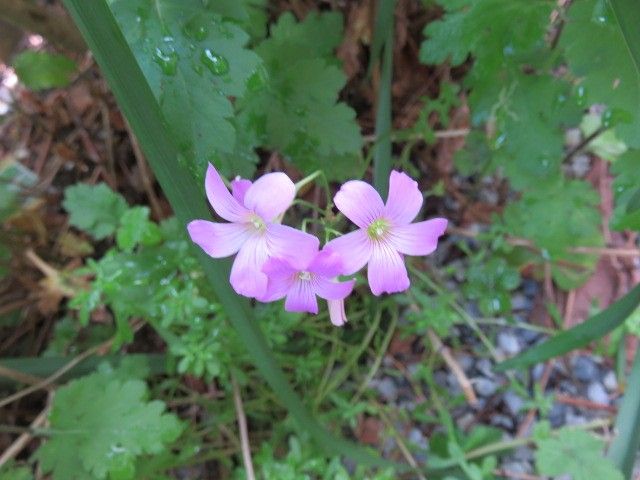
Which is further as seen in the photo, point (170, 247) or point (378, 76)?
point (378, 76)

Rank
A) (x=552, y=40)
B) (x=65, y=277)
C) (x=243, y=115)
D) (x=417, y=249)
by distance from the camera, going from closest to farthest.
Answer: (x=417, y=249)
(x=243, y=115)
(x=552, y=40)
(x=65, y=277)

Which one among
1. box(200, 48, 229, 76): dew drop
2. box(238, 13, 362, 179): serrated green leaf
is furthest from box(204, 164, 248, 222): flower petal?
box(238, 13, 362, 179): serrated green leaf

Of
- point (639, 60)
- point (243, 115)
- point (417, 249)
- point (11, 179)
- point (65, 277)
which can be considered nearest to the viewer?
point (417, 249)

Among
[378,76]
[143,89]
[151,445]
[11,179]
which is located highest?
[378,76]

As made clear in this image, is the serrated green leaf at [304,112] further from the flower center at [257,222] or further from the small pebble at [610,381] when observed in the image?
the small pebble at [610,381]

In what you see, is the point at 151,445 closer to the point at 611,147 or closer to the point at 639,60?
the point at 639,60

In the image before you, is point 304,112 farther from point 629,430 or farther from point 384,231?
point 629,430

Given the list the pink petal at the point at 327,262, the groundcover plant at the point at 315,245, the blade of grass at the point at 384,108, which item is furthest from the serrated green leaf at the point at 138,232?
the pink petal at the point at 327,262

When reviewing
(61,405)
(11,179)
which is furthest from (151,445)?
(11,179)
